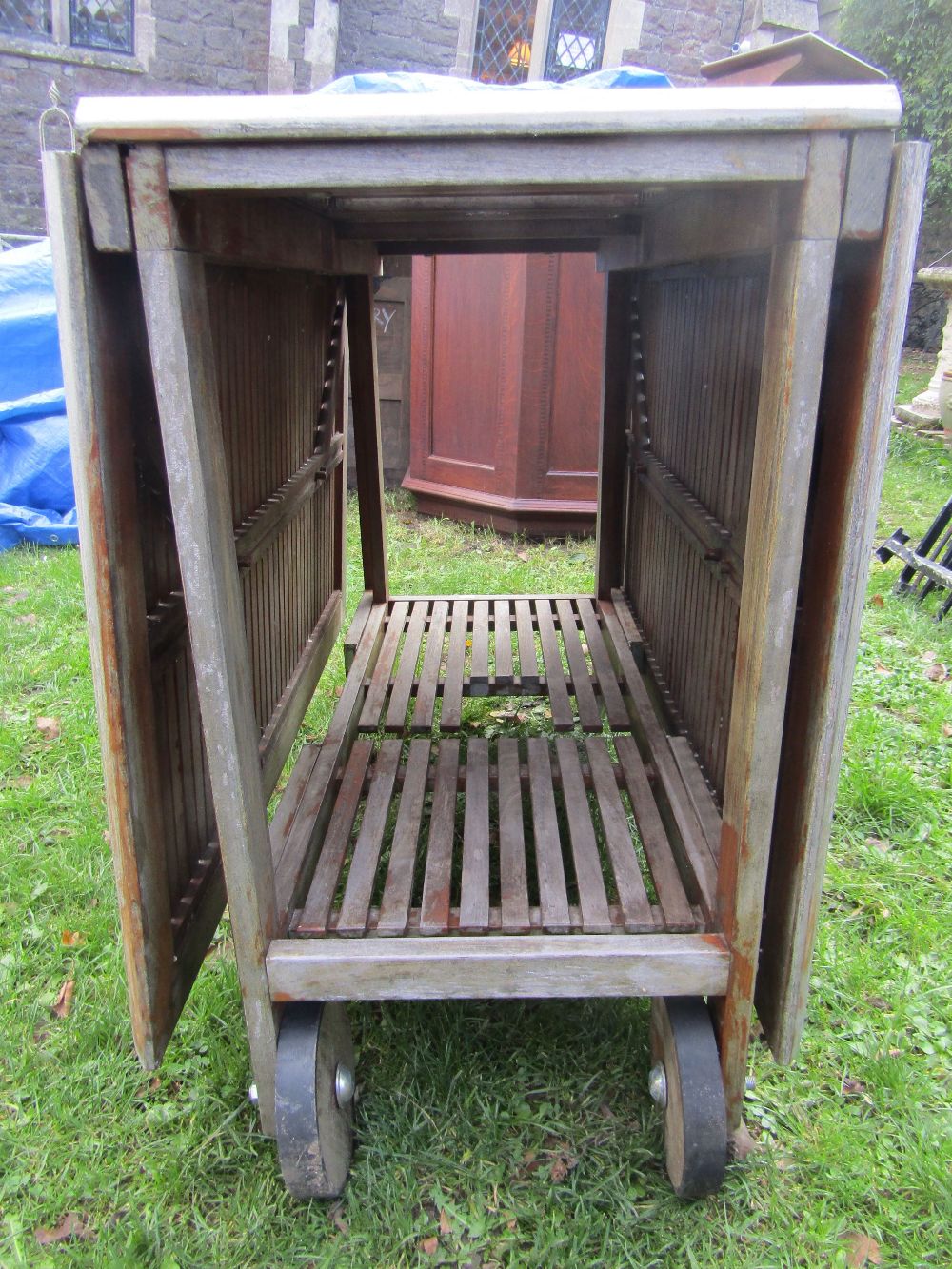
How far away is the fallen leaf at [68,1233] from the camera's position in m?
1.72

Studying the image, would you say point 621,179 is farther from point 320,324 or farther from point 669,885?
point 320,324

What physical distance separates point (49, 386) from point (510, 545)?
3.13 m

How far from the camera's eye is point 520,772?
257 centimetres

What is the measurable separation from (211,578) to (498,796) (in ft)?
4.00

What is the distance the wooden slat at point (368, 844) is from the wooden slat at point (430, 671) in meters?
0.29

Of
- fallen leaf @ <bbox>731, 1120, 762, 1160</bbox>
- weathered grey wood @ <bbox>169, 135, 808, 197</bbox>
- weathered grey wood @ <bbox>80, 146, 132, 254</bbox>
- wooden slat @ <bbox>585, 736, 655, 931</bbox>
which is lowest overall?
fallen leaf @ <bbox>731, 1120, 762, 1160</bbox>

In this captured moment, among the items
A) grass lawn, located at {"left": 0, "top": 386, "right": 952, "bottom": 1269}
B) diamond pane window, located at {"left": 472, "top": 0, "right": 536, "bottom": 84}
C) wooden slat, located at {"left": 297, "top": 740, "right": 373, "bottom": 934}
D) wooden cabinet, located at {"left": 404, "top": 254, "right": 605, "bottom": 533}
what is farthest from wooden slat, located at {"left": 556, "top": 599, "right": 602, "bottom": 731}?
diamond pane window, located at {"left": 472, "top": 0, "right": 536, "bottom": 84}

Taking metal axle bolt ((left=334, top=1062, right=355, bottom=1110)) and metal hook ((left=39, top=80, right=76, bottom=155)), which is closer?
metal hook ((left=39, top=80, right=76, bottom=155))

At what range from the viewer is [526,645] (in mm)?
3477

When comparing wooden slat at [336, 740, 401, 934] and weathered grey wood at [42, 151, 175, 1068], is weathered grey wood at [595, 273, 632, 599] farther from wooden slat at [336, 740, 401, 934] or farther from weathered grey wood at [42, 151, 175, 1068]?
weathered grey wood at [42, 151, 175, 1068]

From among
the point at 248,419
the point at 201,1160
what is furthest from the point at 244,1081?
the point at 248,419

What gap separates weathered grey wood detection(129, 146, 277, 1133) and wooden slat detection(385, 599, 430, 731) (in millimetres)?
1284

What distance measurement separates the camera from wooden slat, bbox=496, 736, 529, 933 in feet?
5.98

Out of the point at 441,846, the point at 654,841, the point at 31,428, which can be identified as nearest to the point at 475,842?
the point at 441,846
